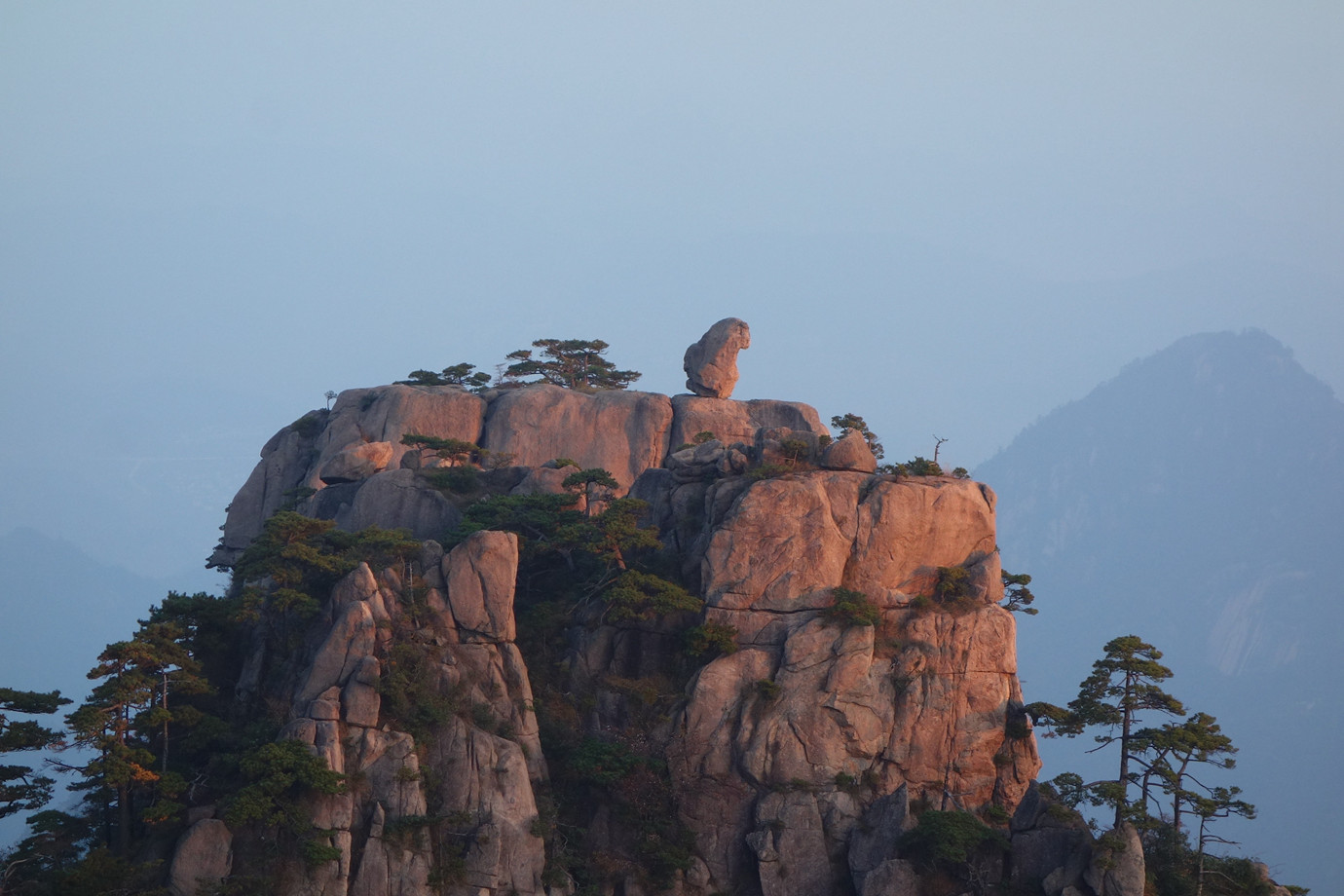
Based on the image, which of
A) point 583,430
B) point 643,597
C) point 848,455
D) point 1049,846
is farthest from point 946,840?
point 583,430

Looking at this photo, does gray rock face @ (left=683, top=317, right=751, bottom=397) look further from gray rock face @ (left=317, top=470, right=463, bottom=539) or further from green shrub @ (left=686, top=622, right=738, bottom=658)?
green shrub @ (left=686, top=622, right=738, bottom=658)

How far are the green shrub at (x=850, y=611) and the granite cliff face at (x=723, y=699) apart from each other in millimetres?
159

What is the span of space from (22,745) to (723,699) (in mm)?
23445

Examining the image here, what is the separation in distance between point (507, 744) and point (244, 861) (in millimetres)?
9433

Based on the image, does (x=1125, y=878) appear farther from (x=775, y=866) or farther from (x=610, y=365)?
(x=610, y=365)

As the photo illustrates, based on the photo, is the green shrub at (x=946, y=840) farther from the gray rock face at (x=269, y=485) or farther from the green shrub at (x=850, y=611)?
the gray rock face at (x=269, y=485)

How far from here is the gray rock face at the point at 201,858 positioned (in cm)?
4178

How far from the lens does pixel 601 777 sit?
4803cm

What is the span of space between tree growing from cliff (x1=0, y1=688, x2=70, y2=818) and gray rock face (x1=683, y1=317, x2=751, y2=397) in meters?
34.8

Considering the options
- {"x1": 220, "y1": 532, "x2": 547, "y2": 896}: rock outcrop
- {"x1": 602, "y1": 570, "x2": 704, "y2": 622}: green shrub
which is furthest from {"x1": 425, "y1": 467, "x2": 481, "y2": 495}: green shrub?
{"x1": 602, "y1": 570, "x2": 704, "y2": 622}: green shrub

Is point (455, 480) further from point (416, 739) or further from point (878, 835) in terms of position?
point (878, 835)

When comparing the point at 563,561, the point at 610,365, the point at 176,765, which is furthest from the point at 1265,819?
the point at 176,765

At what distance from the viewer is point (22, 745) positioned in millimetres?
44156

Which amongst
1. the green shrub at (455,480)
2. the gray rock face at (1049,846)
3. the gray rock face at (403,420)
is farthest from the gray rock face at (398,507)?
the gray rock face at (1049,846)
